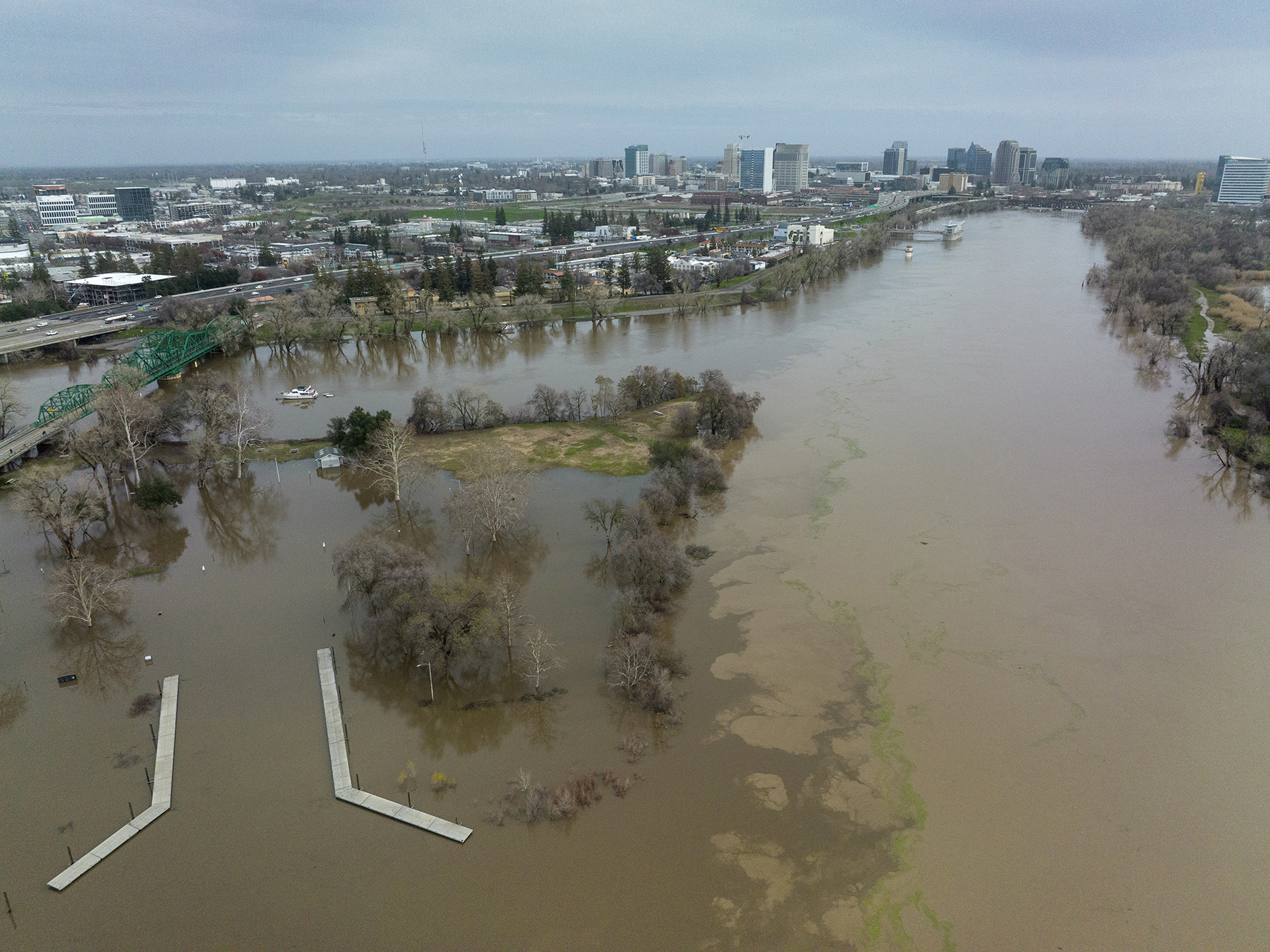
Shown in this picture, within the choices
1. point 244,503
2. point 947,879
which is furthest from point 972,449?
point 244,503

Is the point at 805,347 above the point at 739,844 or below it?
above

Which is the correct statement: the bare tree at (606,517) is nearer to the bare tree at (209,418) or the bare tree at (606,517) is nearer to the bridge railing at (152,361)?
the bare tree at (209,418)

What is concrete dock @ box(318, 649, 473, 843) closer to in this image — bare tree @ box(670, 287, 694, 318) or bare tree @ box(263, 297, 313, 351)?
bare tree @ box(263, 297, 313, 351)

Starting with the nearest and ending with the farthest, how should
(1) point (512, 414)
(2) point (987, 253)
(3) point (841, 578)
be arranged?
(3) point (841, 578)
(1) point (512, 414)
(2) point (987, 253)

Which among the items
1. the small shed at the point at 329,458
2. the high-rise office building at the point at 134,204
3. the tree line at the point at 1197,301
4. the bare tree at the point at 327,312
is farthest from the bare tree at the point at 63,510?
the high-rise office building at the point at 134,204

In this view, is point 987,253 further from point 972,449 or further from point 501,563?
point 501,563

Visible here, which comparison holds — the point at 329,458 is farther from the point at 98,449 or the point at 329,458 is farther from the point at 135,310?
the point at 135,310

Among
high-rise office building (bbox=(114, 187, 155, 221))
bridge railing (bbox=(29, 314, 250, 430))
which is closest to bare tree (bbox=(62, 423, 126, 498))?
bridge railing (bbox=(29, 314, 250, 430))

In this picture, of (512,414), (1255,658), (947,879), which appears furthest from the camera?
(512,414)
